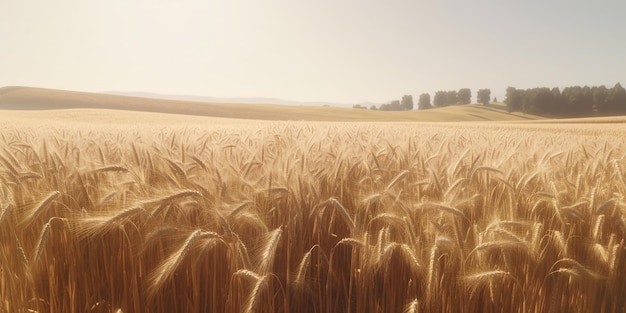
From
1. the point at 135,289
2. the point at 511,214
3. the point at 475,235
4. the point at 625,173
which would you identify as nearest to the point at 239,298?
the point at 135,289

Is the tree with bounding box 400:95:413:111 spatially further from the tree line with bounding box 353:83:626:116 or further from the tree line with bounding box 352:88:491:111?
the tree line with bounding box 353:83:626:116

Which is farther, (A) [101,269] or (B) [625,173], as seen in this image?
(B) [625,173]

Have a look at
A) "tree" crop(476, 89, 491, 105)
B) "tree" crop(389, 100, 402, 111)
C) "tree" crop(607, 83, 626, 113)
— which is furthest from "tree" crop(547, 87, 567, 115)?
"tree" crop(389, 100, 402, 111)

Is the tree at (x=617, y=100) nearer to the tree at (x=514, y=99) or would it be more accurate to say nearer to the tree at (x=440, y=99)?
the tree at (x=514, y=99)

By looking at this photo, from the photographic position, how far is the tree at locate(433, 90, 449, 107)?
99125mm

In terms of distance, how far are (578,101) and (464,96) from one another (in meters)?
33.3

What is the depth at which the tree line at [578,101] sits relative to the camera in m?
65.5

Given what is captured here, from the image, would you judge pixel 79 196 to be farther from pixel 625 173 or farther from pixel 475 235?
pixel 625 173

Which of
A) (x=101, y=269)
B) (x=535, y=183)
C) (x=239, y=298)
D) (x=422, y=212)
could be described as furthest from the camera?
(x=535, y=183)

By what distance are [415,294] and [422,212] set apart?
386 millimetres

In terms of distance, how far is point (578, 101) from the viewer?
6669 centimetres

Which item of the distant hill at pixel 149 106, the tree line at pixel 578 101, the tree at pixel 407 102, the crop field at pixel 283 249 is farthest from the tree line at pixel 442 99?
the crop field at pixel 283 249

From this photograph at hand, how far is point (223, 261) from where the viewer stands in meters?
1.37

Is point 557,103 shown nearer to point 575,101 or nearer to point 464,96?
point 575,101
